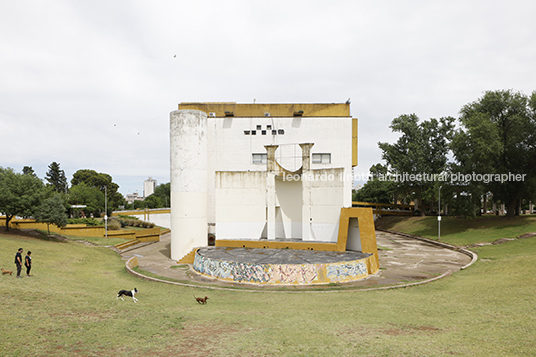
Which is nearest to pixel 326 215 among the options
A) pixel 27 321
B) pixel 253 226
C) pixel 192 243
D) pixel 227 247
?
pixel 253 226

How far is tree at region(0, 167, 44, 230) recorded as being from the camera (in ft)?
109

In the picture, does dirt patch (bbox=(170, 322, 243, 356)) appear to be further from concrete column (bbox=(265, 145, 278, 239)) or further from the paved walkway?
concrete column (bbox=(265, 145, 278, 239))

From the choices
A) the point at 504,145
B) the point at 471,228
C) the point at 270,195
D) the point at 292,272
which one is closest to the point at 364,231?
the point at 292,272

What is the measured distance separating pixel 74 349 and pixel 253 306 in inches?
353

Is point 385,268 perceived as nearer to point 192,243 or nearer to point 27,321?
point 192,243

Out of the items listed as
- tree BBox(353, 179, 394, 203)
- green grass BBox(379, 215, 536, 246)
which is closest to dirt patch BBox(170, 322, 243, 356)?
green grass BBox(379, 215, 536, 246)

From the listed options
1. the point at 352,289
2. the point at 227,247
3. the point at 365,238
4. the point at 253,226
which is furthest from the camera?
the point at 253,226

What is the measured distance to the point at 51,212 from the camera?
35312 millimetres

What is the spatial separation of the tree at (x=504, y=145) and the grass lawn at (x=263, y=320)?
1084 inches

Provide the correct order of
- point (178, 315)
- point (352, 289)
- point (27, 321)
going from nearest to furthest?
point (27, 321) → point (178, 315) → point (352, 289)

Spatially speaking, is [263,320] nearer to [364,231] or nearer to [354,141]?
[364,231]

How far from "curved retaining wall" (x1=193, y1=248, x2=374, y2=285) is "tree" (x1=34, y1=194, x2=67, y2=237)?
22.6 meters

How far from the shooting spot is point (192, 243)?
33531mm

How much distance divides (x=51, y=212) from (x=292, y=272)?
93.4 ft
